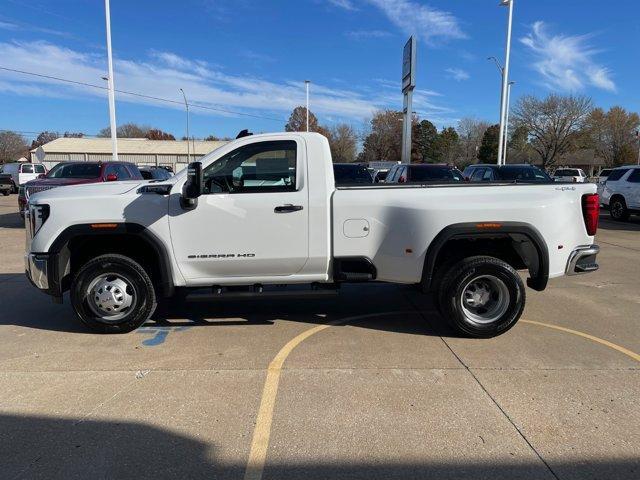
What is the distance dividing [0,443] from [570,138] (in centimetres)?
6422

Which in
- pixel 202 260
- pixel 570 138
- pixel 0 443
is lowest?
pixel 0 443

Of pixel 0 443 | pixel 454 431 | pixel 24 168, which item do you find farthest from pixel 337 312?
pixel 24 168

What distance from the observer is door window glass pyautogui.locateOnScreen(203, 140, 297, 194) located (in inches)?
198

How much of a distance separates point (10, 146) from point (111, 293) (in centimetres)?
9432

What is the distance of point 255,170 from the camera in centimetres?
513

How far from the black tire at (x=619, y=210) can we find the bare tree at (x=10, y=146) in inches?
3358

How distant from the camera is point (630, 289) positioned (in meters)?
7.35

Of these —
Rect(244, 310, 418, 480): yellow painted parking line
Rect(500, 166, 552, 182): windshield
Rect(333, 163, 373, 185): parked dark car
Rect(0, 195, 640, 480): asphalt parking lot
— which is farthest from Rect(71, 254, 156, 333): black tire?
Rect(500, 166, 552, 182): windshield

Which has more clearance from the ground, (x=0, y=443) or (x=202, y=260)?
(x=202, y=260)

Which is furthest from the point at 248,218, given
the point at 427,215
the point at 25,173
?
the point at 25,173

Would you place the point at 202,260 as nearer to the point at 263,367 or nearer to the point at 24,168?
the point at 263,367

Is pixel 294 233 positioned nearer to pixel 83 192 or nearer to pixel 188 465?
pixel 83 192

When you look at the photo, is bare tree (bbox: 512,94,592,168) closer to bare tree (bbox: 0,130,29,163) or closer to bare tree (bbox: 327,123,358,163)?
bare tree (bbox: 327,123,358,163)

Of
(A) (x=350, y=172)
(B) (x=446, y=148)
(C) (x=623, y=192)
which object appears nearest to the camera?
(A) (x=350, y=172)
